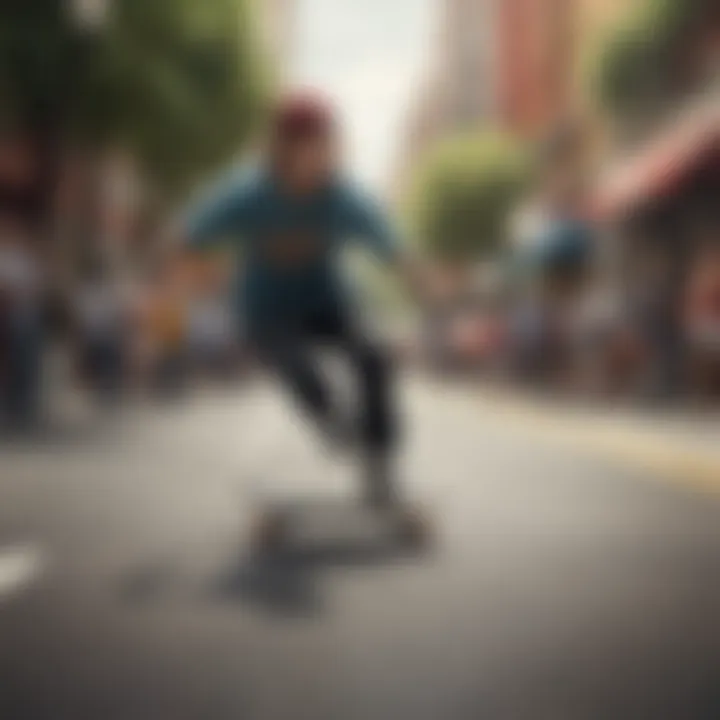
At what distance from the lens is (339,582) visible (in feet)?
4.29

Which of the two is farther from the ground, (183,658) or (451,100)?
(451,100)

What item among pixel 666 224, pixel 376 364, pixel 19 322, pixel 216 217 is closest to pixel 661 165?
pixel 666 224

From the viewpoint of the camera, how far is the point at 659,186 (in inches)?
53.0

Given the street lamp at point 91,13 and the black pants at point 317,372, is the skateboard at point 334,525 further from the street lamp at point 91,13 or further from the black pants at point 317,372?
the street lamp at point 91,13

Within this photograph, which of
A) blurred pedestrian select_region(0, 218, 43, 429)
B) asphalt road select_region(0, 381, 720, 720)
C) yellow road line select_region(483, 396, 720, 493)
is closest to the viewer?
asphalt road select_region(0, 381, 720, 720)

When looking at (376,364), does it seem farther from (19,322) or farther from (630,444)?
(630,444)

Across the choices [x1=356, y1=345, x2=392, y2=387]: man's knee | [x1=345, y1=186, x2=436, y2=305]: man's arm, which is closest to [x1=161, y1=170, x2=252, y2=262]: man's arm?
[x1=345, y1=186, x2=436, y2=305]: man's arm

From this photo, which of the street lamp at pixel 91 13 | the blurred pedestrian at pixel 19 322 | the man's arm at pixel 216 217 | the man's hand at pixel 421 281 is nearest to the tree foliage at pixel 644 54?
the man's hand at pixel 421 281

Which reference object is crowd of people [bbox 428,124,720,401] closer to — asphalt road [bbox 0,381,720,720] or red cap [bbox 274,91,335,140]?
asphalt road [bbox 0,381,720,720]

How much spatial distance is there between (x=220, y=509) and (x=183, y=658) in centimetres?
43

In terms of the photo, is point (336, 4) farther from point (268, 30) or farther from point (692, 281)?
point (692, 281)

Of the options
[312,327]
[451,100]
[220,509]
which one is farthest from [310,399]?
[451,100]

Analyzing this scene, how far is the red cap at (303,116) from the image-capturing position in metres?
1.23

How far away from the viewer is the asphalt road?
1.00m
